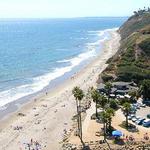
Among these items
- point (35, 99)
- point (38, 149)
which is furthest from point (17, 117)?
point (38, 149)

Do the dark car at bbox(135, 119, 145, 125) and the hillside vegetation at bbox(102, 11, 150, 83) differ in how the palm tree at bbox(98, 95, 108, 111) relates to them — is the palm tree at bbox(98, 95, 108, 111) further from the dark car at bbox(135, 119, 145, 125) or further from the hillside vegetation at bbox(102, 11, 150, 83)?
the hillside vegetation at bbox(102, 11, 150, 83)

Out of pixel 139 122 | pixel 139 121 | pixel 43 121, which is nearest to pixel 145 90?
pixel 139 121

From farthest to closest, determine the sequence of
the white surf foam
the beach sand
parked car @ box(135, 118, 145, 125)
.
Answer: the white surf foam < parked car @ box(135, 118, 145, 125) < the beach sand

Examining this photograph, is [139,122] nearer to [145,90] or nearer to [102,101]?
[102,101]

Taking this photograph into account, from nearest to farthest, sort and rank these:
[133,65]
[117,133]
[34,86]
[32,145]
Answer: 1. [117,133]
2. [32,145]
3. [133,65]
4. [34,86]

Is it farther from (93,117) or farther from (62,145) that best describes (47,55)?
(62,145)

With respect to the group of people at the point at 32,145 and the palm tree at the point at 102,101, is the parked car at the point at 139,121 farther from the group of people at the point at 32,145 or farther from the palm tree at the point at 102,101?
the group of people at the point at 32,145

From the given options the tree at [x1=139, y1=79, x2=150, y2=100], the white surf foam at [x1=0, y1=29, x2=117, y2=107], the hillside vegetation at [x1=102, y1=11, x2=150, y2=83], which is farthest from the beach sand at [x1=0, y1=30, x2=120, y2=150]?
the tree at [x1=139, y1=79, x2=150, y2=100]

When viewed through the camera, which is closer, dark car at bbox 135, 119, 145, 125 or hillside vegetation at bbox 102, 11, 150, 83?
dark car at bbox 135, 119, 145, 125
